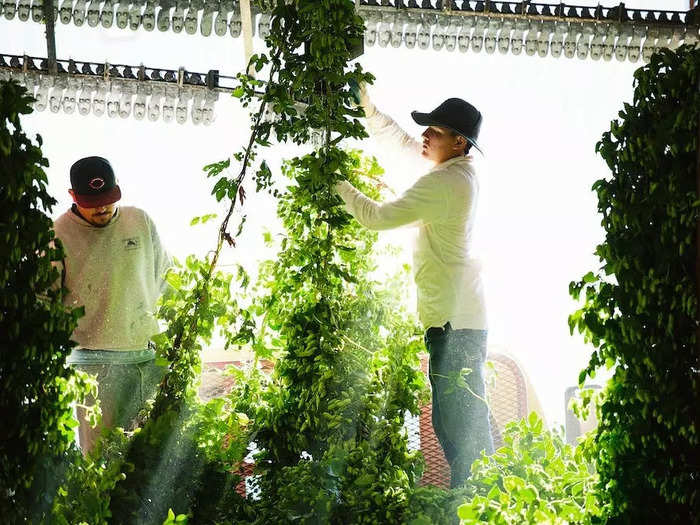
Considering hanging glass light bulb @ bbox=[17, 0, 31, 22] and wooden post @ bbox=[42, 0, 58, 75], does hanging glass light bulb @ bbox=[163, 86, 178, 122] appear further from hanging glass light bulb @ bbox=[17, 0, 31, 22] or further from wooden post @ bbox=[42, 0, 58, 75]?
hanging glass light bulb @ bbox=[17, 0, 31, 22]

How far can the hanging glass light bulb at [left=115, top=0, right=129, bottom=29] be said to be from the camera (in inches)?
156

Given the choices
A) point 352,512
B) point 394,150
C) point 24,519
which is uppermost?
point 394,150

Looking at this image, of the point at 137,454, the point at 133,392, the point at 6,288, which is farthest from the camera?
the point at 133,392

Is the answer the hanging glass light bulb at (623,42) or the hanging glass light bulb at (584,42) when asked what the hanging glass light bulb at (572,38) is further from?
the hanging glass light bulb at (623,42)

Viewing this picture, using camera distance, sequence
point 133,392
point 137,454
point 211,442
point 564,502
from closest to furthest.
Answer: point 564,502, point 137,454, point 211,442, point 133,392

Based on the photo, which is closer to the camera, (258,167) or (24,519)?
(24,519)

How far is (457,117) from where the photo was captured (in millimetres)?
2588

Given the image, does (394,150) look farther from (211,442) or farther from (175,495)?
(175,495)

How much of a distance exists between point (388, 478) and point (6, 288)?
1130 millimetres

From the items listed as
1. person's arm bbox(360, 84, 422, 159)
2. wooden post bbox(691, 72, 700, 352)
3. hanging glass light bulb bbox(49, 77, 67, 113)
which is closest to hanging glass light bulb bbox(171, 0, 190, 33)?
hanging glass light bulb bbox(49, 77, 67, 113)

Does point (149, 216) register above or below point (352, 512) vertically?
above

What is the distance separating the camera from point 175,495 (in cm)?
229

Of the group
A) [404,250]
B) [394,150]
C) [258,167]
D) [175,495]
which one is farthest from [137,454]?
[394,150]

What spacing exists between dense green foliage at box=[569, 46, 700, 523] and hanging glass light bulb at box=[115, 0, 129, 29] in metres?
2.77
